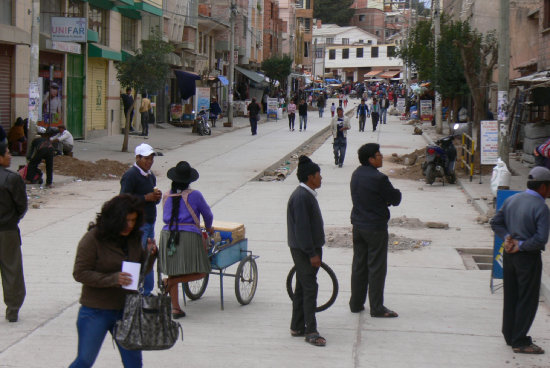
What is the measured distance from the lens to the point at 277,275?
1043 cm

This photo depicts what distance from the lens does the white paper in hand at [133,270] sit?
16.6ft

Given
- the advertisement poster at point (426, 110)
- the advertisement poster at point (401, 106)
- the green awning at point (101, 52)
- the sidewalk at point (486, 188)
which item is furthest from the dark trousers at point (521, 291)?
the advertisement poster at point (401, 106)

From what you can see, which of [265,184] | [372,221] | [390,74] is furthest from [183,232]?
[390,74]

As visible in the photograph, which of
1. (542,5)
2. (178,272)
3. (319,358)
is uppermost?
(542,5)

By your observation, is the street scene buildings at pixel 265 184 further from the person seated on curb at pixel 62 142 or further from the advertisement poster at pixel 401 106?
the advertisement poster at pixel 401 106

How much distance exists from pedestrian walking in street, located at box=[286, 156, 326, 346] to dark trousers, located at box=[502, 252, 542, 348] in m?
1.67

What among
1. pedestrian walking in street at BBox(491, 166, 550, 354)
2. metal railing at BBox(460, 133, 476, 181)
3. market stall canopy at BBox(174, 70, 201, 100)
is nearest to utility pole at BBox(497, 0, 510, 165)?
metal railing at BBox(460, 133, 476, 181)

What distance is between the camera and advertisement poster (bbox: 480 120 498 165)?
19.2 m

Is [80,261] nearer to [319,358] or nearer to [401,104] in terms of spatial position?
[319,358]

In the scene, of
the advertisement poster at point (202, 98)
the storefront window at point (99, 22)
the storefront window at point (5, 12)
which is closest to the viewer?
the storefront window at point (5, 12)

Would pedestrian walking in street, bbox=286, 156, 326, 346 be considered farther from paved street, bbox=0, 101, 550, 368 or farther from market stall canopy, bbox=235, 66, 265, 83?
market stall canopy, bbox=235, 66, 265, 83

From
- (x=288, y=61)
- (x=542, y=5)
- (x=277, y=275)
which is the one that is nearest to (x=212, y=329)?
(x=277, y=275)

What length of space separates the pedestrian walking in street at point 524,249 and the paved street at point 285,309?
25 cm

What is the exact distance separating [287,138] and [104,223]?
32.2 meters
